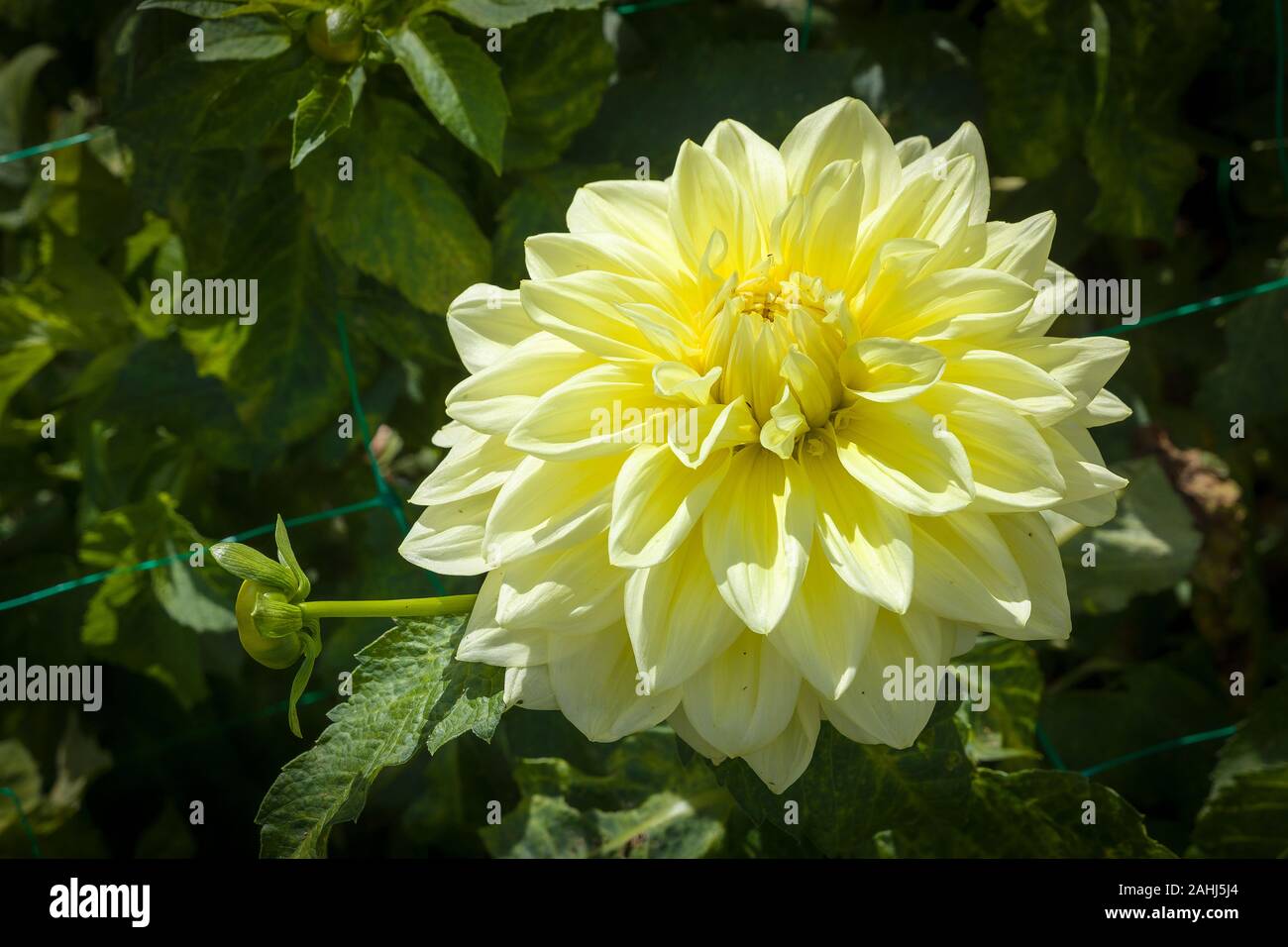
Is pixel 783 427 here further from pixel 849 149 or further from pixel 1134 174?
pixel 1134 174

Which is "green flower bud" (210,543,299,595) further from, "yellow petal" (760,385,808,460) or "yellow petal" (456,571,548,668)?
"yellow petal" (760,385,808,460)

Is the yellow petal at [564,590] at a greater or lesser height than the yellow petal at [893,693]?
greater

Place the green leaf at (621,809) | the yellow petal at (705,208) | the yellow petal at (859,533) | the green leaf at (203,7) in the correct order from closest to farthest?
the yellow petal at (859,533) < the yellow petal at (705,208) < the green leaf at (203,7) < the green leaf at (621,809)

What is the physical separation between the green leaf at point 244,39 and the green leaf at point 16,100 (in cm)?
79

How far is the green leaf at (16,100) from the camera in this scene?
1.97 meters

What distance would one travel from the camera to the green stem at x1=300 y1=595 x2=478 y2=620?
40.3 inches

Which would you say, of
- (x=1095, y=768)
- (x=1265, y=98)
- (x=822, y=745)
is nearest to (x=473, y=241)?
(x=822, y=745)

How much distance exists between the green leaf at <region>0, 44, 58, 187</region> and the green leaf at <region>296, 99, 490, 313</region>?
32.7 inches

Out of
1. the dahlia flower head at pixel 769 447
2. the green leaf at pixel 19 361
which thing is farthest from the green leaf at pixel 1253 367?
the green leaf at pixel 19 361

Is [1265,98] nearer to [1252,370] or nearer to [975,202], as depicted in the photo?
[1252,370]

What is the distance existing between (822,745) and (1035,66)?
0.98 m

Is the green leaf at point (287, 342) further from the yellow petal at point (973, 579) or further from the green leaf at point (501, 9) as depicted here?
the yellow petal at point (973, 579)

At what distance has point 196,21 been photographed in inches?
63.1

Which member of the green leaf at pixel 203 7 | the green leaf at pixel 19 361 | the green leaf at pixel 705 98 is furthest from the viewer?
the green leaf at pixel 19 361
